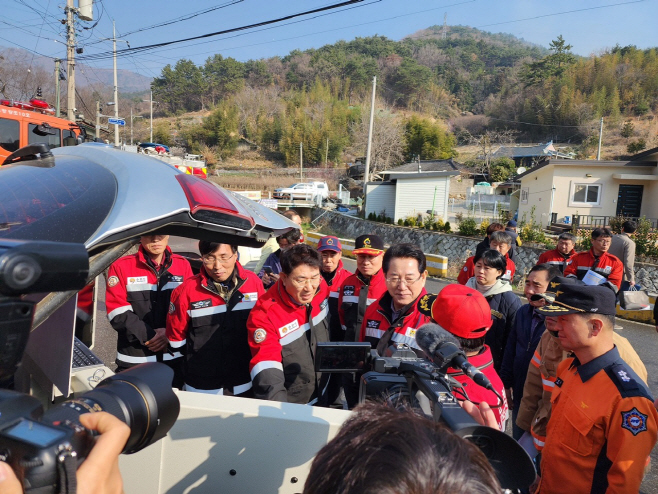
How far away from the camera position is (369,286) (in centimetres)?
370

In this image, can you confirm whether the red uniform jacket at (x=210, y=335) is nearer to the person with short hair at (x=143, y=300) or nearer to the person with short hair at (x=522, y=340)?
the person with short hair at (x=143, y=300)

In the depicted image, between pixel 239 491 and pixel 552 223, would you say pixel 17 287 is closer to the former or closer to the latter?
pixel 239 491

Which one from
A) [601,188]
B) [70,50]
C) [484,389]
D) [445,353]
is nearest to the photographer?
[445,353]

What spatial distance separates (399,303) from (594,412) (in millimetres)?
1213

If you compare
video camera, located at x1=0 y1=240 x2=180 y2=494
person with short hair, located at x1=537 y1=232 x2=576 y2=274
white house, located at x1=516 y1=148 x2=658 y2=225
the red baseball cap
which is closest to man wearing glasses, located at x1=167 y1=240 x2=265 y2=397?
the red baseball cap

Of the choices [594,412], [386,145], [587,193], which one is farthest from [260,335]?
[386,145]

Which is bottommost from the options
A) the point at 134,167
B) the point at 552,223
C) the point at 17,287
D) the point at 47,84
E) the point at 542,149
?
the point at 552,223

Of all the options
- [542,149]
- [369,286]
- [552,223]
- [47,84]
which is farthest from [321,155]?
[369,286]

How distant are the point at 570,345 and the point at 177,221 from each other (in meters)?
1.83

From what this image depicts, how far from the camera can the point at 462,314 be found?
6.80 feet

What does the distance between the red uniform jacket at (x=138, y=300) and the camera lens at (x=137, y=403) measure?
217 centimetres

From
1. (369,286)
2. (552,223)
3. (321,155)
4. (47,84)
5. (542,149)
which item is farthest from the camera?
(321,155)

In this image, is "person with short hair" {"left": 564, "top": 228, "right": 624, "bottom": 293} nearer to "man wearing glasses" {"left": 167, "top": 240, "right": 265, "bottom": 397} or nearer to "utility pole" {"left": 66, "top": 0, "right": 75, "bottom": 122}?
"man wearing glasses" {"left": 167, "top": 240, "right": 265, "bottom": 397}

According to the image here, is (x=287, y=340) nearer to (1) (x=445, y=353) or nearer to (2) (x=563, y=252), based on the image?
(1) (x=445, y=353)
